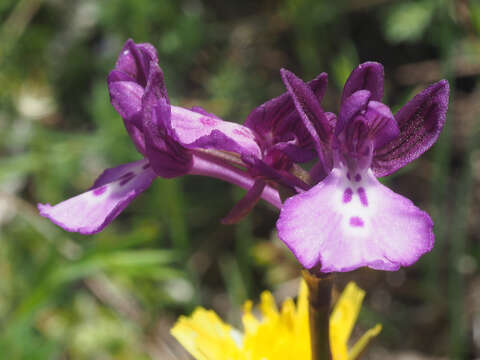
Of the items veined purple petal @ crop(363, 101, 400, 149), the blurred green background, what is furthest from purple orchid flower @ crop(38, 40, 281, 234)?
the blurred green background

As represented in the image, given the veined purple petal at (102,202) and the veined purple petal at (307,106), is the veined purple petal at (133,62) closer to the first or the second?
the veined purple petal at (102,202)

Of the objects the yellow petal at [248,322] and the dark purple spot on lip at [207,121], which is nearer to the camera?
the dark purple spot on lip at [207,121]

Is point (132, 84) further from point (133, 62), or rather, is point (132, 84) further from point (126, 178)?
point (126, 178)

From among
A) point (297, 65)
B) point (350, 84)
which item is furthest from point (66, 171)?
point (350, 84)

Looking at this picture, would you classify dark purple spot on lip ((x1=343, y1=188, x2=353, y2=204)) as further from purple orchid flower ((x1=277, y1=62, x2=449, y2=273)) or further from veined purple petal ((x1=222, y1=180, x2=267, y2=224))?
veined purple petal ((x1=222, y1=180, x2=267, y2=224))

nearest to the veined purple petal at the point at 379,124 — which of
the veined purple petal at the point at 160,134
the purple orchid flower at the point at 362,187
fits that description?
the purple orchid flower at the point at 362,187

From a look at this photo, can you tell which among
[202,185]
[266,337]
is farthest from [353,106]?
[202,185]
